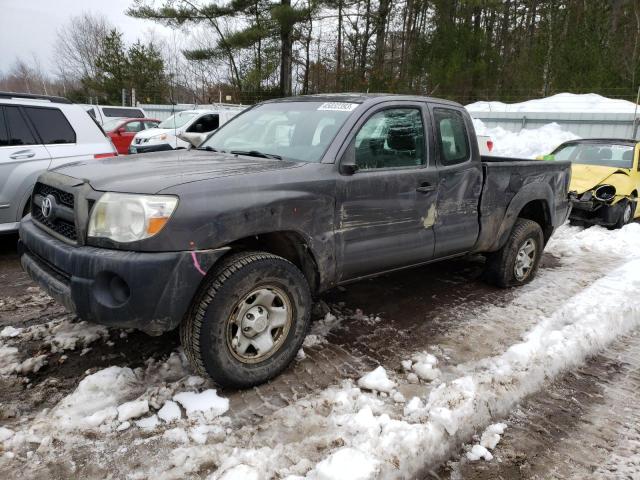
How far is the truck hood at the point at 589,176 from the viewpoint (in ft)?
26.9

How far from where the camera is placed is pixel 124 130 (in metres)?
15.5

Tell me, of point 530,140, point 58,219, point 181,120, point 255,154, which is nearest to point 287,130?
point 255,154

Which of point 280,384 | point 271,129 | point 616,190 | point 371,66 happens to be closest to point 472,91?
point 371,66

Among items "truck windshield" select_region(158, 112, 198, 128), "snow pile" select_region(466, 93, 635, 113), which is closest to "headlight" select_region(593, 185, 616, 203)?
"snow pile" select_region(466, 93, 635, 113)

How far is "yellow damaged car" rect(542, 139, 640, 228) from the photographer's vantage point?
791 cm

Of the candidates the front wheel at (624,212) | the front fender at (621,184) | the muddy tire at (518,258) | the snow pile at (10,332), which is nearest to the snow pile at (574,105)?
the front fender at (621,184)

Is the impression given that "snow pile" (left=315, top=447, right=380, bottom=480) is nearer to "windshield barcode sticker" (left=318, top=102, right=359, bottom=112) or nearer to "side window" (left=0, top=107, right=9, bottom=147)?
"windshield barcode sticker" (left=318, top=102, right=359, bottom=112)

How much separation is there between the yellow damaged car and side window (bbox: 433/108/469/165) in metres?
4.54

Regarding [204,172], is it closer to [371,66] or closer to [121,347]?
[121,347]

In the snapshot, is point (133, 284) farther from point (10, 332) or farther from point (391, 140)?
point (391, 140)

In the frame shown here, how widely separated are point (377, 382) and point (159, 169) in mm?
1911

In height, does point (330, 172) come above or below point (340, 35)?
below

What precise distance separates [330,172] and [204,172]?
82 cm

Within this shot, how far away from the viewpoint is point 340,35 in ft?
79.8
